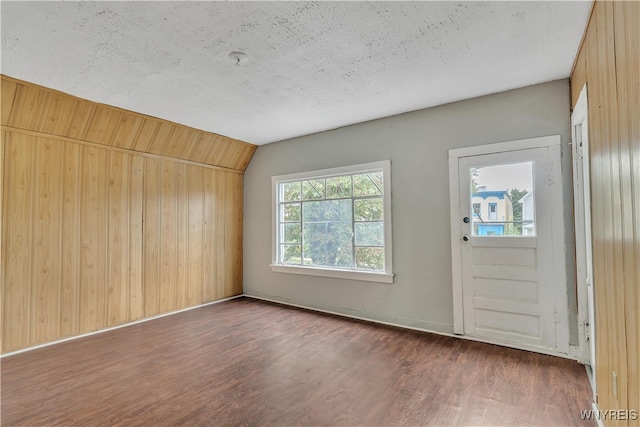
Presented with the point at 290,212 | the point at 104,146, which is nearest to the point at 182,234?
the point at 104,146

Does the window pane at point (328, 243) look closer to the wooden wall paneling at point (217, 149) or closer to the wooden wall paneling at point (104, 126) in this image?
the wooden wall paneling at point (217, 149)

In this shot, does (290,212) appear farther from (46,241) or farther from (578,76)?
(578,76)

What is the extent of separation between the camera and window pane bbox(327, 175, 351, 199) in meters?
4.39

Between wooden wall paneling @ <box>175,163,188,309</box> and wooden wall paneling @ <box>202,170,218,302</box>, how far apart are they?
1.01 ft

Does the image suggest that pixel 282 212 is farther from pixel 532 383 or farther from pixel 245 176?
pixel 532 383

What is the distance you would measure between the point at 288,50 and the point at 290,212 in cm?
295

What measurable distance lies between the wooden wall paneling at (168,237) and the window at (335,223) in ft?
4.98

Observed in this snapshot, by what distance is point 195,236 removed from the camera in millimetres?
4840

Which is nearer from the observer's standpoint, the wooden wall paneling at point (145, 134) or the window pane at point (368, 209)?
the wooden wall paneling at point (145, 134)

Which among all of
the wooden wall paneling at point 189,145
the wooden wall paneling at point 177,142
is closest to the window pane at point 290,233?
the wooden wall paneling at point 189,145

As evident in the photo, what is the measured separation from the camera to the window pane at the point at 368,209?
407 cm

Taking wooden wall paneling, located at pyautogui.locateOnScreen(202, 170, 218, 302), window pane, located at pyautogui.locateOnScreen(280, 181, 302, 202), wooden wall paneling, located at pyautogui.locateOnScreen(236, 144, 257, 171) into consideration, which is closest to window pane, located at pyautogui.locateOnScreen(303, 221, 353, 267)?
window pane, located at pyautogui.locateOnScreen(280, 181, 302, 202)

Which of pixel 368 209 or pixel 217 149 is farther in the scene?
pixel 217 149

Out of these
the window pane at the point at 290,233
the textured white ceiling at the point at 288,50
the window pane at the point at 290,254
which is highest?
the textured white ceiling at the point at 288,50
